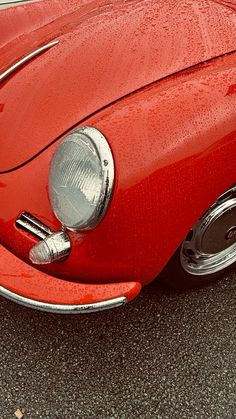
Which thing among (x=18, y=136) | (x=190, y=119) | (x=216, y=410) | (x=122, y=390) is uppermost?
(x=18, y=136)

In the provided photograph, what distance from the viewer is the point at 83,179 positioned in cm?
127

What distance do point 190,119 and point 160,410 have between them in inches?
35.0

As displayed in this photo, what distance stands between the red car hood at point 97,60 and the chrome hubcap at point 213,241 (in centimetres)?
42

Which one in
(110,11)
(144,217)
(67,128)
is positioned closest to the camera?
(144,217)

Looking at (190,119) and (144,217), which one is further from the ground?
(190,119)

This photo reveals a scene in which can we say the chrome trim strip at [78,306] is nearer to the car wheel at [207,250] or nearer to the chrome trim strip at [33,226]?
the chrome trim strip at [33,226]

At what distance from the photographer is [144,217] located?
4.28 ft

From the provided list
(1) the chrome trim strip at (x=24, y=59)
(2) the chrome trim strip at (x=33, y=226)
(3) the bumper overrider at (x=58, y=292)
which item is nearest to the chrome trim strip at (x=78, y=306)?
(3) the bumper overrider at (x=58, y=292)

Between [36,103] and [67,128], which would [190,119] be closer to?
[67,128]

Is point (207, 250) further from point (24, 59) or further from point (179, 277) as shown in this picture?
point (24, 59)

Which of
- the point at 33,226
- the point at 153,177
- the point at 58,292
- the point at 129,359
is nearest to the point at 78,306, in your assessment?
the point at 58,292

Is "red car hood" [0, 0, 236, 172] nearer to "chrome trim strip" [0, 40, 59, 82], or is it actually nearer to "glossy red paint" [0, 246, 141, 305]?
"chrome trim strip" [0, 40, 59, 82]

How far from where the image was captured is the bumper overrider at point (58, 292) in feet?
4.25

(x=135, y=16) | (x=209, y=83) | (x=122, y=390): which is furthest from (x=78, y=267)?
(x=135, y=16)
